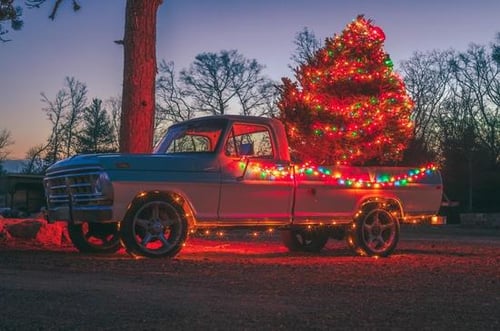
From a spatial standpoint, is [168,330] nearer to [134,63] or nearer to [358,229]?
[358,229]

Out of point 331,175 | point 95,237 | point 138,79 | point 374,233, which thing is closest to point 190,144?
point 95,237

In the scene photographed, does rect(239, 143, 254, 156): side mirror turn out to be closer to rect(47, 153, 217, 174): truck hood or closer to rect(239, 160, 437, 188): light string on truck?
rect(239, 160, 437, 188): light string on truck

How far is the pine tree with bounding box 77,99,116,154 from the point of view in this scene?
5809cm

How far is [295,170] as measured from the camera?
35.4ft

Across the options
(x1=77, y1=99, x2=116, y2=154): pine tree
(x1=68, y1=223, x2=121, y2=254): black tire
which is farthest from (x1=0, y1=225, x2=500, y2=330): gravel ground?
(x1=77, y1=99, x2=116, y2=154): pine tree

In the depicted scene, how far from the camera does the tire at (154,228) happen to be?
377 inches

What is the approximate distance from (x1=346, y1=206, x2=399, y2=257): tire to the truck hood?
2866 millimetres

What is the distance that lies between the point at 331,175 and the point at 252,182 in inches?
58.4

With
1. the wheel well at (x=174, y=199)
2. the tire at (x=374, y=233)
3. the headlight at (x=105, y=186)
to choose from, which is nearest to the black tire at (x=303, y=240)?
the tire at (x=374, y=233)

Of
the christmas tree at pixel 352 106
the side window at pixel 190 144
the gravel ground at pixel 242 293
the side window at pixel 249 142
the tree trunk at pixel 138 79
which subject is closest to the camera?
the gravel ground at pixel 242 293

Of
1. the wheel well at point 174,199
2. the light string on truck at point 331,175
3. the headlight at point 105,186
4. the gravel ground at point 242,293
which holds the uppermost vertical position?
the light string on truck at point 331,175

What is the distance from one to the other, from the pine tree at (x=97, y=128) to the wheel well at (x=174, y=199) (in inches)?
1922

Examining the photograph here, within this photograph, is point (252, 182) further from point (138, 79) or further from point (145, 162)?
point (138, 79)

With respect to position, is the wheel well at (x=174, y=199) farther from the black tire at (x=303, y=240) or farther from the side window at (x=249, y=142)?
the black tire at (x=303, y=240)
